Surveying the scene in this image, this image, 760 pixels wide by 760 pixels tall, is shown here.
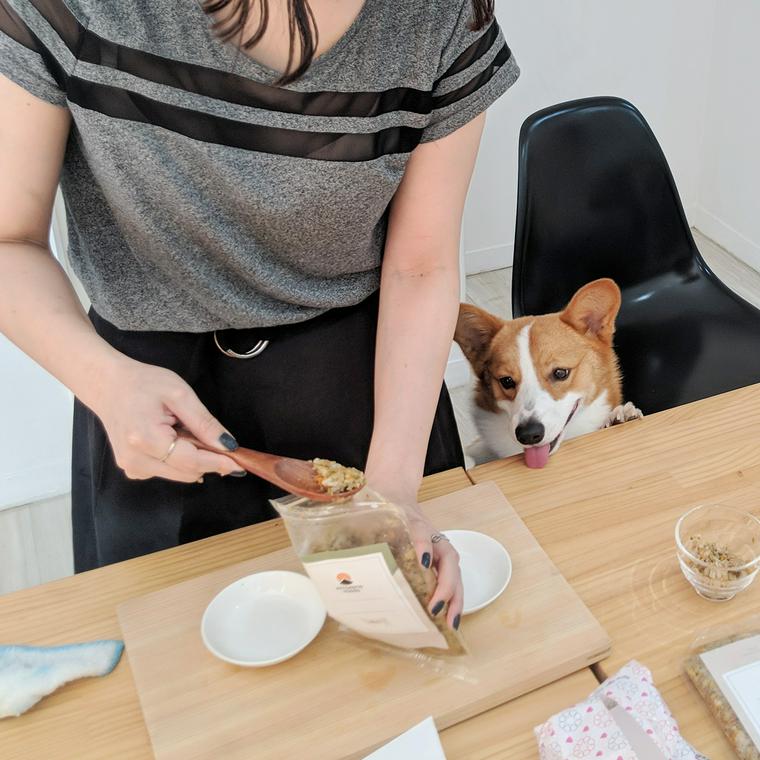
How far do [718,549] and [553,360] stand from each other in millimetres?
667

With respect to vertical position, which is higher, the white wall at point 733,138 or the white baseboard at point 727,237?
the white wall at point 733,138

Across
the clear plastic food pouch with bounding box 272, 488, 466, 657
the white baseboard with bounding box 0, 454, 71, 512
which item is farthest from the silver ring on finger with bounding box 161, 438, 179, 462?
the white baseboard with bounding box 0, 454, 71, 512

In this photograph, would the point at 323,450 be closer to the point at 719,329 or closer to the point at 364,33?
the point at 364,33

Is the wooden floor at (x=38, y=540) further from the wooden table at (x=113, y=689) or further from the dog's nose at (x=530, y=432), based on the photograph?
the wooden table at (x=113, y=689)

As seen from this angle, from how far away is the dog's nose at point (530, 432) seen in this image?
1.26 metres

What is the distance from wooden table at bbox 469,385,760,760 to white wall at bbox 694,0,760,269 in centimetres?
210

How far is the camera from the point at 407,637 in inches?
28.4

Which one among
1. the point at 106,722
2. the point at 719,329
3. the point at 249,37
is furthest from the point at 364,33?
the point at 719,329

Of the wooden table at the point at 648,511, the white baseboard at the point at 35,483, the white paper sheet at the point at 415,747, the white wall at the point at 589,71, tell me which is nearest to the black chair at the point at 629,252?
the wooden table at the point at 648,511

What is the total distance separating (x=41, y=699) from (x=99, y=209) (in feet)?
1.82

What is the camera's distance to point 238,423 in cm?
110

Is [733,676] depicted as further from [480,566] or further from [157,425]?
[157,425]

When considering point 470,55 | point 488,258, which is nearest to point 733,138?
point 488,258

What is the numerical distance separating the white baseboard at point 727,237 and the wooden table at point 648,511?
6.88 feet
